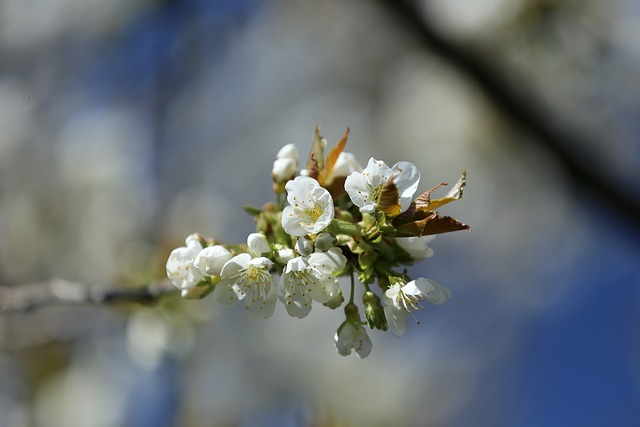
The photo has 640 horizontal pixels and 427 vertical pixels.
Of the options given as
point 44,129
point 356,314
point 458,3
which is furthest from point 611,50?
point 44,129

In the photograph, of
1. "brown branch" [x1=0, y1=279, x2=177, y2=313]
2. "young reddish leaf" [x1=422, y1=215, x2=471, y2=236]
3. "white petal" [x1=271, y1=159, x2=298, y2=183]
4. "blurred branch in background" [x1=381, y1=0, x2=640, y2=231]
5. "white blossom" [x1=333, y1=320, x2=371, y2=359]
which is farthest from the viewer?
"blurred branch in background" [x1=381, y1=0, x2=640, y2=231]

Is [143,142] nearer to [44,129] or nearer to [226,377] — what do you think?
[44,129]

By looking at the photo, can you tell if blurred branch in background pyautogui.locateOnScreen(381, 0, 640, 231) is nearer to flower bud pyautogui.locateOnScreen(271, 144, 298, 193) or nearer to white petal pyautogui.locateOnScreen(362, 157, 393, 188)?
flower bud pyautogui.locateOnScreen(271, 144, 298, 193)

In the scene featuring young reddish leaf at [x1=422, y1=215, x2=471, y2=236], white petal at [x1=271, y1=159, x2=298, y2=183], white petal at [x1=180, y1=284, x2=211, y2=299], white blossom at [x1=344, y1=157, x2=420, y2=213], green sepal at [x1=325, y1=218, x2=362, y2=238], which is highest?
white petal at [x1=271, y1=159, x2=298, y2=183]

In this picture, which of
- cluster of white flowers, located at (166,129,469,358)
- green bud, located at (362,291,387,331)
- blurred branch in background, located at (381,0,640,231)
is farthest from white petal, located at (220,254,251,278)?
blurred branch in background, located at (381,0,640,231)

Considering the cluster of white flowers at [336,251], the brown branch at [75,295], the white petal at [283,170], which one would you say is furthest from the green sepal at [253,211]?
the brown branch at [75,295]

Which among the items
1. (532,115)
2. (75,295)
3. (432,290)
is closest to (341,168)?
(432,290)
